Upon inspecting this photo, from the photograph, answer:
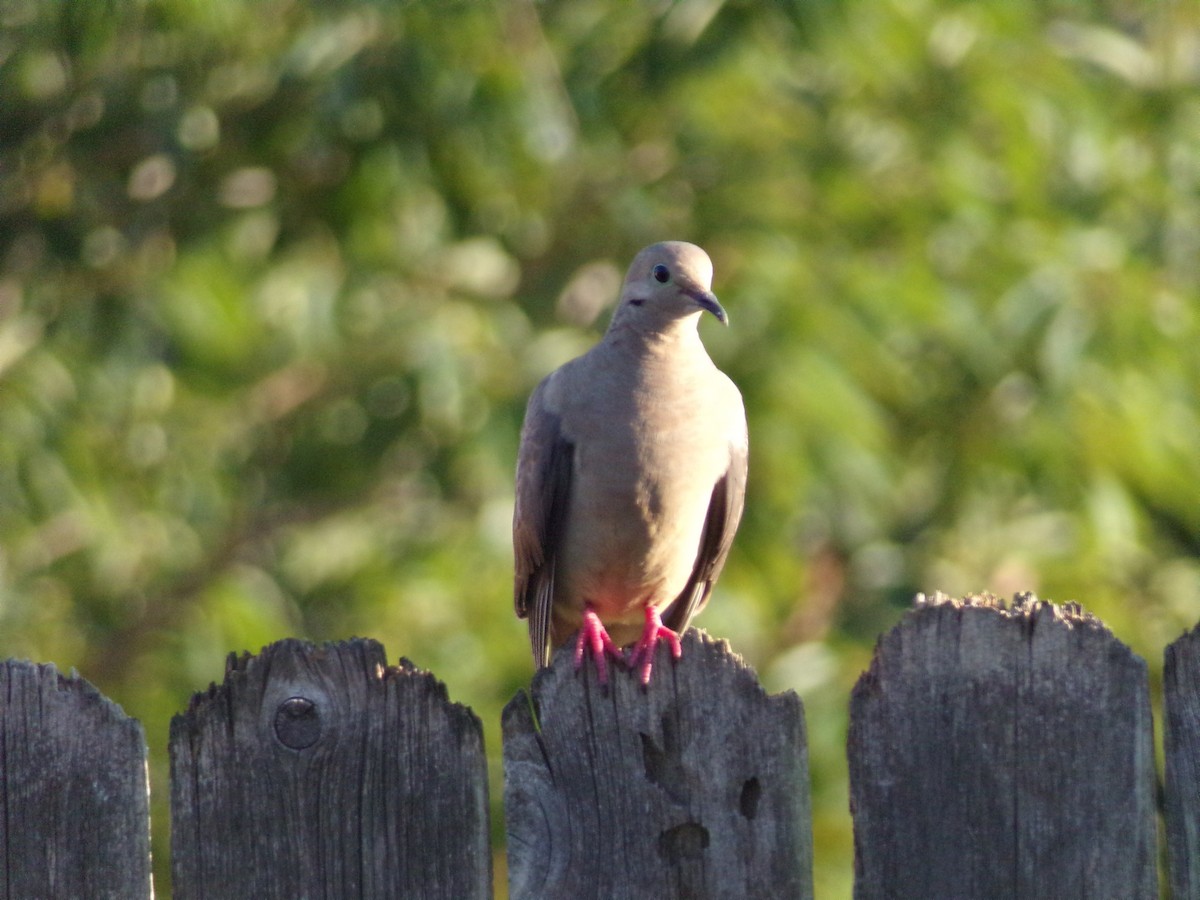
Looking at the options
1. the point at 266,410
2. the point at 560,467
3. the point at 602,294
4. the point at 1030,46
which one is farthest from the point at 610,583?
the point at 1030,46

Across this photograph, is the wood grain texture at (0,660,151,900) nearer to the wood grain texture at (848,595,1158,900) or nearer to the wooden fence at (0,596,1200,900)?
the wooden fence at (0,596,1200,900)

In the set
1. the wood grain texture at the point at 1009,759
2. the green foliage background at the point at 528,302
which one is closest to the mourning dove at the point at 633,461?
the green foliage background at the point at 528,302

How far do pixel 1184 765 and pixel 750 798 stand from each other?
2.02ft

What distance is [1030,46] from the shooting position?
18.0ft

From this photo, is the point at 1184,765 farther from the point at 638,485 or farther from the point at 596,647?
the point at 638,485

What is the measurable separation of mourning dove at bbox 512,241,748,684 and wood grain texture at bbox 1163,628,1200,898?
1543 millimetres

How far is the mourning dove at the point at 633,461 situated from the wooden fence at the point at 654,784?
1.36 meters

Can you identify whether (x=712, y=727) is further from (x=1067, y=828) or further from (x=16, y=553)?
(x=16, y=553)

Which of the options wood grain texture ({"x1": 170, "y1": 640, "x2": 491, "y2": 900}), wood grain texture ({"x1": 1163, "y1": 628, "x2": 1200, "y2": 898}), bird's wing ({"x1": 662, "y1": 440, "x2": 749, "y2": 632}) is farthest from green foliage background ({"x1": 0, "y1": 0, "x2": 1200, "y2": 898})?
wood grain texture ({"x1": 170, "y1": 640, "x2": 491, "y2": 900})

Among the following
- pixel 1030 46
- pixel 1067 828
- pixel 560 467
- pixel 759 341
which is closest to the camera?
pixel 1067 828

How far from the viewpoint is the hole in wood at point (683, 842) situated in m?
2.16

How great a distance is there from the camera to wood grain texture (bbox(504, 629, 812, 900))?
214 centimetres

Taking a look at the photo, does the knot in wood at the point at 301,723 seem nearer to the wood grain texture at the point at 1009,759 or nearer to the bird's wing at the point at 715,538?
the wood grain texture at the point at 1009,759

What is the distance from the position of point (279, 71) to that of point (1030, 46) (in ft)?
8.85
